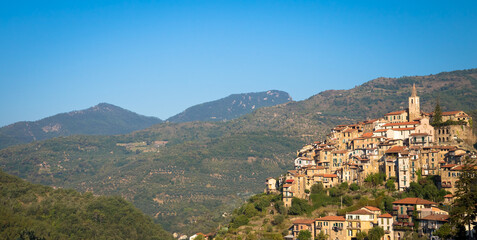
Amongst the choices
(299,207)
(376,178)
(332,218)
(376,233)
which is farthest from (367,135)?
(376,233)

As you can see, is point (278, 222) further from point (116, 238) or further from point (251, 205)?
point (116, 238)

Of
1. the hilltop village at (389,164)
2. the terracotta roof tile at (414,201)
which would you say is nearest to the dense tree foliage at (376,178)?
the hilltop village at (389,164)

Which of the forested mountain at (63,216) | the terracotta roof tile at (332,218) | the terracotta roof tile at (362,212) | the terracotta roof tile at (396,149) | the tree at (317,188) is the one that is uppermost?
the terracotta roof tile at (396,149)

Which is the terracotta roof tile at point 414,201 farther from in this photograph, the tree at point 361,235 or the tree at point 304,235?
the tree at point 304,235

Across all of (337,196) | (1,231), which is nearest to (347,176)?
(337,196)

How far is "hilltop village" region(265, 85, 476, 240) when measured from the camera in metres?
63.4

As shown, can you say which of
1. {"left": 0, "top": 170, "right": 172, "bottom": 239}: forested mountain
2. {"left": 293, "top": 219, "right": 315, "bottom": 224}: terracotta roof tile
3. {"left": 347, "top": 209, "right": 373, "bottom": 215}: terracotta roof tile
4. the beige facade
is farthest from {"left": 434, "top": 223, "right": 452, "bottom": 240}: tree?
{"left": 0, "top": 170, "right": 172, "bottom": 239}: forested mountain

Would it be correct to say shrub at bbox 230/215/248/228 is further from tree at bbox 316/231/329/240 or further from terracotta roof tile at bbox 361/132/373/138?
terracotta roof tile at bbox 361/132/373/138

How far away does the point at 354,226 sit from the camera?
211ft

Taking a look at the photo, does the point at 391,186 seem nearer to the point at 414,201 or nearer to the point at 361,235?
the point at 414,201

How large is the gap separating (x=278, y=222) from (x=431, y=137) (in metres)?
22.4

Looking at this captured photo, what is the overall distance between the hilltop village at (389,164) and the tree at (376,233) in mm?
972

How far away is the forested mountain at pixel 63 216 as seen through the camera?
283ft

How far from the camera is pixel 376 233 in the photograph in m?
61.6
